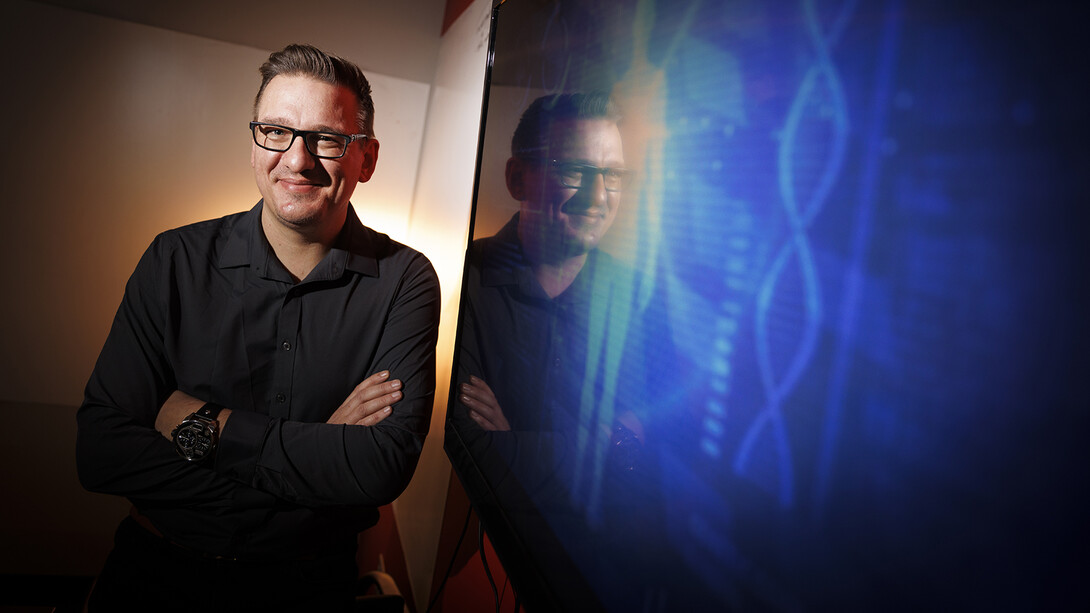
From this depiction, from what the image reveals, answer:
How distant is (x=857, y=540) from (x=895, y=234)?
217mm

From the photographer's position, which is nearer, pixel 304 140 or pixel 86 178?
pixel 304 140

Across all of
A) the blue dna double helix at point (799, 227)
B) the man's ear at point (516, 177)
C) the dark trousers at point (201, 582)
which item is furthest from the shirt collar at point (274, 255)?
the blue dna double helix at point (799, 227)

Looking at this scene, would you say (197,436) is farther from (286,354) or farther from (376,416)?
(376,416)

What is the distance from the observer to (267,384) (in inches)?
69.2

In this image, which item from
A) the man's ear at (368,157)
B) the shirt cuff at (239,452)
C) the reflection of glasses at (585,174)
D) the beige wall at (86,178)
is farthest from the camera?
the beige wall at (86,178)

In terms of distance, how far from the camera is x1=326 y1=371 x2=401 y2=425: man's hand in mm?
1644

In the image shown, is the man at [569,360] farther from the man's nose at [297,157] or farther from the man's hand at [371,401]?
the man's nose at [297,157]

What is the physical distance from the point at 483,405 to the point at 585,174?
0.66 meters

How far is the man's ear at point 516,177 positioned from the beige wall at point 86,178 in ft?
5.15

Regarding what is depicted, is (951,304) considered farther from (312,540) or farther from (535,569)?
(312,540)

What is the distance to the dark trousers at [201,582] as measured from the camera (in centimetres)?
171

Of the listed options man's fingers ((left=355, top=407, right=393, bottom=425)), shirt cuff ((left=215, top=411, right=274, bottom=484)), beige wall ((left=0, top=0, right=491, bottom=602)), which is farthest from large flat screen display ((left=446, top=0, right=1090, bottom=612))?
beige wall ((left=0, top=0, right=491, bottom=602))

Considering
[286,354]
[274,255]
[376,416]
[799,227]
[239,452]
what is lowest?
[239,452]

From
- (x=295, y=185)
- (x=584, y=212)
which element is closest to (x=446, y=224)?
(x=295, y=185)
